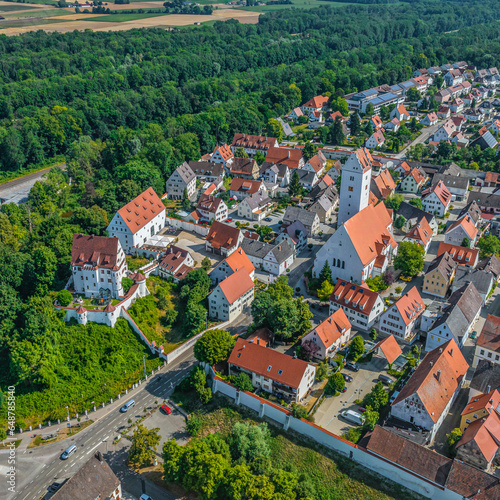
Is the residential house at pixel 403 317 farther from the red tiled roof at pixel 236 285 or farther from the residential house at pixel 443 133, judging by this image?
the residential house at pixel 443 133

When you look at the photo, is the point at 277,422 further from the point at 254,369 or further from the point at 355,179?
the point at 355,179

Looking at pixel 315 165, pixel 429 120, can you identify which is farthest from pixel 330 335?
pixel 429 120

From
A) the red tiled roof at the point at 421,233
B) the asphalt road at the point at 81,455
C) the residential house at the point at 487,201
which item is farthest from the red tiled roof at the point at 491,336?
the residential house at the point at 487,201

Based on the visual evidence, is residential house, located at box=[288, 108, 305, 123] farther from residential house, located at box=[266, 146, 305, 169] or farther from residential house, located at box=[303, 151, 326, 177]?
residential house, located at box=[303, 151, 326, 177]

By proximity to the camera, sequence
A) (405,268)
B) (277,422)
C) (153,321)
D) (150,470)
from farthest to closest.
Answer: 1. (405,268)
2. (153,321)
3. (277,422)
4. (150,470)

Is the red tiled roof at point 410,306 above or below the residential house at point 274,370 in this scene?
above

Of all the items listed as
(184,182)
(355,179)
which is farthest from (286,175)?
(355,179)

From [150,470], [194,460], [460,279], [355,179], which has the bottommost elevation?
[150,470]

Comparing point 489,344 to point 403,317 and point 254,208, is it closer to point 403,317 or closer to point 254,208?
point 403,317
